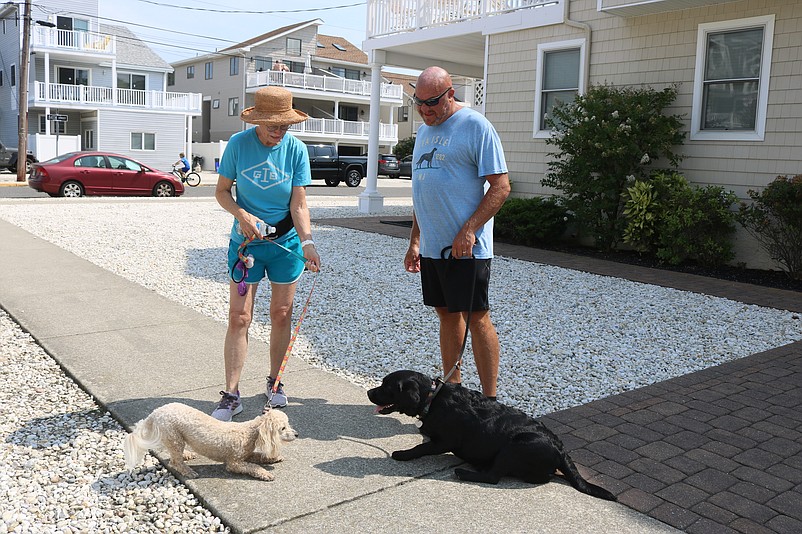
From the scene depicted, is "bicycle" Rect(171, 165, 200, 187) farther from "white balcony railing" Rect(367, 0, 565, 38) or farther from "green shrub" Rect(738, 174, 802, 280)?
"green shrub" Rect(738, 174, 802, 280)

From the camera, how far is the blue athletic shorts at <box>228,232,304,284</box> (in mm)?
3971

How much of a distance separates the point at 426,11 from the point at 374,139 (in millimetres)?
3144

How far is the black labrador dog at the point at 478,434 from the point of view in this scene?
333 centimetres

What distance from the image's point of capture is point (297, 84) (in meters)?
43.5

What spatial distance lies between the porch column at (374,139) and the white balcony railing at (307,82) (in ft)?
87.3

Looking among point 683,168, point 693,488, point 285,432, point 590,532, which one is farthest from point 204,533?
point 683,168

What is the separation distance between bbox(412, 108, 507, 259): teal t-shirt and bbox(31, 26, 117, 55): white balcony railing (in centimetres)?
3606

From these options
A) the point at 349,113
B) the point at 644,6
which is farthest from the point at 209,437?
the point at 349,113

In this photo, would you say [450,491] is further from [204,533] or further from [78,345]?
[78,345]

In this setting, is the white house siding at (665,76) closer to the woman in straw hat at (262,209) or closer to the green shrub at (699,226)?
the green shrub at (699,226)

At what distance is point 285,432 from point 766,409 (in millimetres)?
2944

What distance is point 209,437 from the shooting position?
3303 millimetres

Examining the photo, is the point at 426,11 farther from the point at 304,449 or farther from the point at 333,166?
the point at 333,166

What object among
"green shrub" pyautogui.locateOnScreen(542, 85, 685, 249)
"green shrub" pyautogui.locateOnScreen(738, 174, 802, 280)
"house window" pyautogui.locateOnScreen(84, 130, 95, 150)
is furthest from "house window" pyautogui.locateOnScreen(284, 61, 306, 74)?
"green shrub" pyautogui.locateOnScreen(738, 174, 802, 280)
